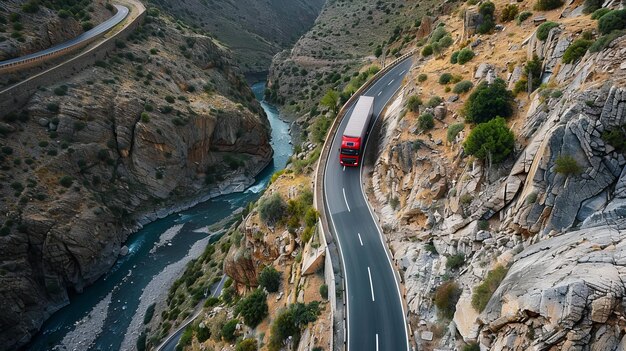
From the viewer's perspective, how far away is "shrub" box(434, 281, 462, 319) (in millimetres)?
22312

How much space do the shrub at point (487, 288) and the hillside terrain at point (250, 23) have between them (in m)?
108

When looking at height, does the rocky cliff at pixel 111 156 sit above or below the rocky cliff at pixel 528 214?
below

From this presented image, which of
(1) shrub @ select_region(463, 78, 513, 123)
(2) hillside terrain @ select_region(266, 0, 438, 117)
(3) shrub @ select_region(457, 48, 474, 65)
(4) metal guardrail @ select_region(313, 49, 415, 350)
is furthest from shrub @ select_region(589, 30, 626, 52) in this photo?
(2) hillside terrain @ select_region(266, 0, 438, 117)

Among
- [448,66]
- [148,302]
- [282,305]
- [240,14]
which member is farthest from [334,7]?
[282,305]

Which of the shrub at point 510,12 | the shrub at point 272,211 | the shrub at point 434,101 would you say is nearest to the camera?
the shrub at point 434,101

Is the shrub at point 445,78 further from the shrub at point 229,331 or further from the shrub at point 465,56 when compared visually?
the shrub at point 229,331

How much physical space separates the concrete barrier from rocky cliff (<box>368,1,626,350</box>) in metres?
54.4

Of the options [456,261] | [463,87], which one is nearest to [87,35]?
[463,87]

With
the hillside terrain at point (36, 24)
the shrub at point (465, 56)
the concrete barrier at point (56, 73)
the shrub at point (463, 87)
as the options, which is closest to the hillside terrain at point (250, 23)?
the hillside terrain at point (36, 24)

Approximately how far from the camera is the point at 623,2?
26656mm

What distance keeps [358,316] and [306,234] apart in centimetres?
1023

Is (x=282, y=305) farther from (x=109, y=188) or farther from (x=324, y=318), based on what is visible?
(x=109, y=188)

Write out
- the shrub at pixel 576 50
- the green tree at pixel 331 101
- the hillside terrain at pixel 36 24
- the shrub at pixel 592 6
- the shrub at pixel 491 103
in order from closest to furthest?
the shrub at pixel 576 50 → the shrub at pixel 491 103 → the shrub at pixel 592 6 → the green tree at pixel 331 101 → the hillside terrain at pixel 36 24

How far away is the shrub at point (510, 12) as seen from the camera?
38381 mm
